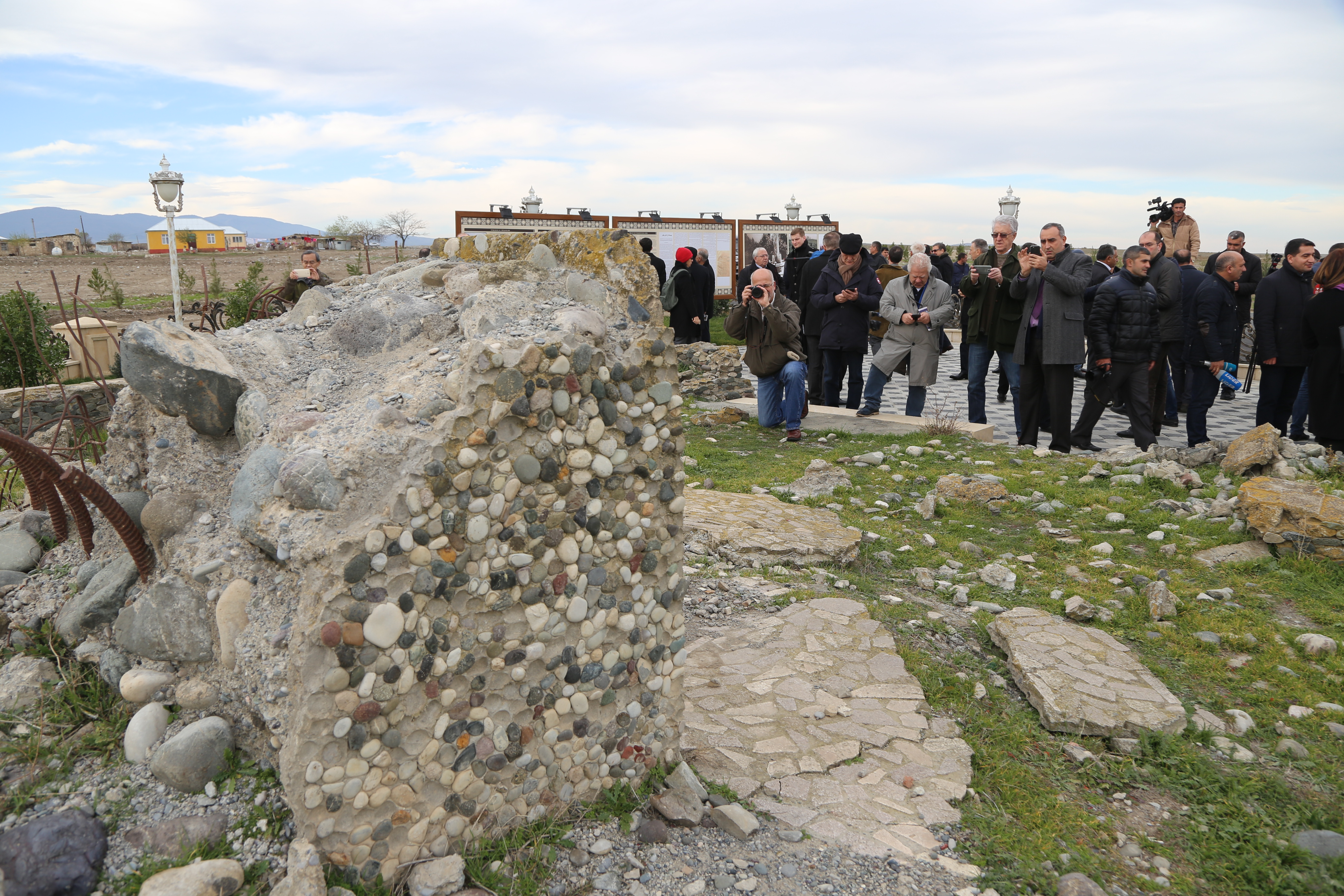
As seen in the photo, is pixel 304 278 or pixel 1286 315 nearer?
pixel 304 278

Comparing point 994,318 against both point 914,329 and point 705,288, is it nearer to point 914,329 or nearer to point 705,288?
point 914,329

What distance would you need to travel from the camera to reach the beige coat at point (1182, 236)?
10453 mm

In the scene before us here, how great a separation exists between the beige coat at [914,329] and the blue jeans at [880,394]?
0.08 metres

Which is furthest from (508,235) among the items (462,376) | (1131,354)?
(1131,354)

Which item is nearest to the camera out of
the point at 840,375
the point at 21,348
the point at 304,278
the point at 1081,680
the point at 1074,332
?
the point at 1081,680

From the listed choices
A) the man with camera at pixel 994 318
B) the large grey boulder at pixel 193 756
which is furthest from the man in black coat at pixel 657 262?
the large grey boulder at pixel 193 756

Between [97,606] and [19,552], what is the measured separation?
2.44 ft

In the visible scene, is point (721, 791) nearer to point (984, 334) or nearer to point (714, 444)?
Answer: point (714, 444)

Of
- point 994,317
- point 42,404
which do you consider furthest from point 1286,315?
point 42,404

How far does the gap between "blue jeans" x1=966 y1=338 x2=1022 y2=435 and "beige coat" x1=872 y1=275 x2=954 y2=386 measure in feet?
1.54

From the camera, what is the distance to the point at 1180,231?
1051 centimetres

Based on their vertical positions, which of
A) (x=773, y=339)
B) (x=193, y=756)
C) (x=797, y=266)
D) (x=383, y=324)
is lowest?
(x=193, y=756)

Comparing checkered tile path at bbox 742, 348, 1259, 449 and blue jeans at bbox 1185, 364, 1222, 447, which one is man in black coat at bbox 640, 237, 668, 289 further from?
blue jeans at bbox 1185, 364, 1222, 447

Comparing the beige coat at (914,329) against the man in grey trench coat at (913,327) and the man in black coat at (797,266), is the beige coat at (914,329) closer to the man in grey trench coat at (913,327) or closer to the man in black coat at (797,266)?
the man in grey trench coat at (913,327)
